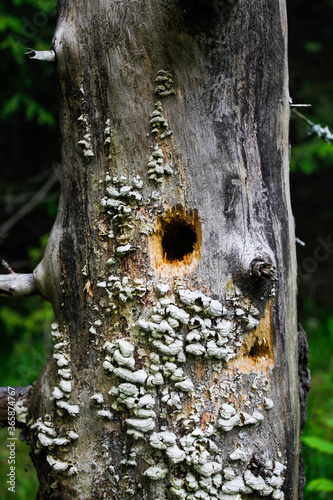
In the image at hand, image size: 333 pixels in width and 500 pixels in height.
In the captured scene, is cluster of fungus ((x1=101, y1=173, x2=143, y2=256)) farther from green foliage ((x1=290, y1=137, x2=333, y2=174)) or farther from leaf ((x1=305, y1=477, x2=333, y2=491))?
green foliage ((x1=290, y1=137, x2=333, y2=174))

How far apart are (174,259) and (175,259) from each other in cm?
1

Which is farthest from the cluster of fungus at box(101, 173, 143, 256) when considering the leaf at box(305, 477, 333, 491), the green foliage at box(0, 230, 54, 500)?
the leaf at box(305, 477, 333, 491)

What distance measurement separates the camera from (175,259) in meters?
1.41

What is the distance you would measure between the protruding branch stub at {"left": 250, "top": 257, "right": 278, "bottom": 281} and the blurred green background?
2260mm

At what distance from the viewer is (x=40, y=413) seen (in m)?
1.50

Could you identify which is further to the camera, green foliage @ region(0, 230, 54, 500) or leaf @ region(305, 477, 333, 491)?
green foliage @ region(0, 230, 54, 500)

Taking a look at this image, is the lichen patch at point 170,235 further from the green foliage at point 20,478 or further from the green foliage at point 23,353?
the green foliage at point 20,478

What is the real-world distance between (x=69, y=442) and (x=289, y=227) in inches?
44.0

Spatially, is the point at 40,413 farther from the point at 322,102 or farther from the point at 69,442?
the point at 322,102

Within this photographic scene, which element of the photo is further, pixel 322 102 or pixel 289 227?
pixel 322 102

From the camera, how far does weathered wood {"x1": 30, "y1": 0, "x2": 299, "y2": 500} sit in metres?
1.28

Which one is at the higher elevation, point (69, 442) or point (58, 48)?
point (58, 48)

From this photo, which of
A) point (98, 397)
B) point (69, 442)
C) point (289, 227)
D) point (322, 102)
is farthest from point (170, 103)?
point (322, 102)

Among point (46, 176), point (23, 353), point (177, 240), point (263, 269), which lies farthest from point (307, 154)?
point (23, 353)
